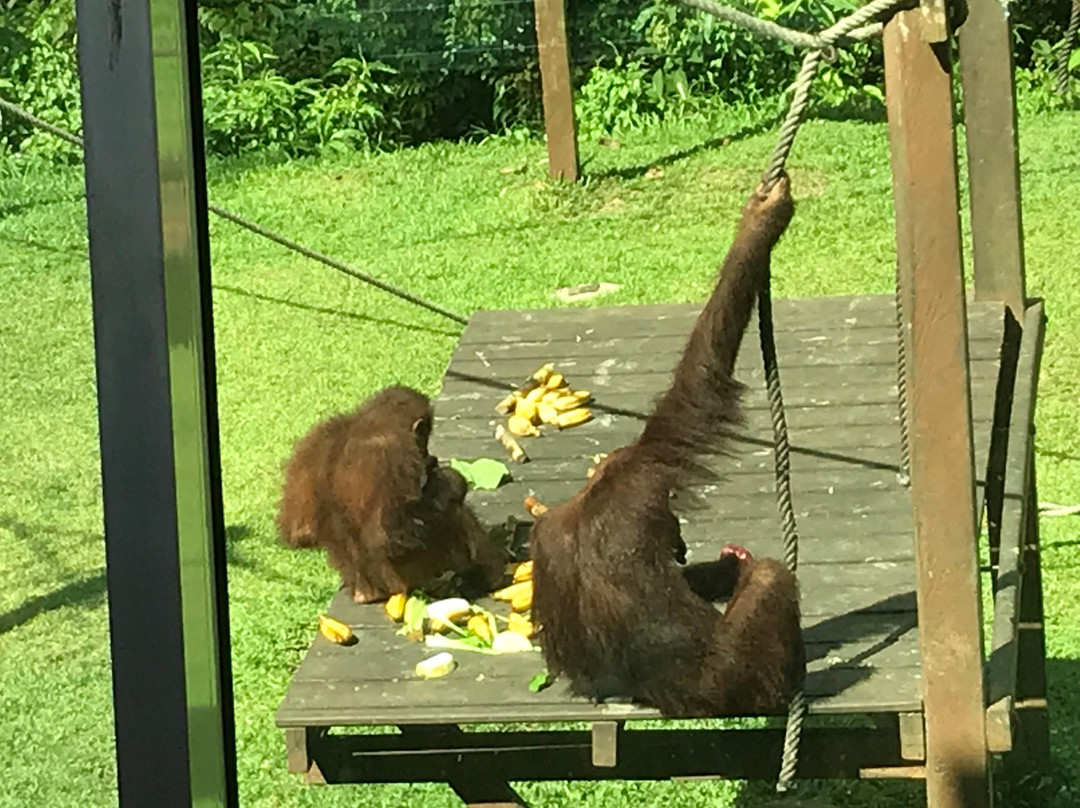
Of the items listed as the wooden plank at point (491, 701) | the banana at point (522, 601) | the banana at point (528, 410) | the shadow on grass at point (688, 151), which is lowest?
the wooden plank at point (491, 701)

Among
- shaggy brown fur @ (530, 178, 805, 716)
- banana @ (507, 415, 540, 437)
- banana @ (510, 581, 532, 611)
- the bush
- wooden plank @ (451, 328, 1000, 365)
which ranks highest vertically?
the bush

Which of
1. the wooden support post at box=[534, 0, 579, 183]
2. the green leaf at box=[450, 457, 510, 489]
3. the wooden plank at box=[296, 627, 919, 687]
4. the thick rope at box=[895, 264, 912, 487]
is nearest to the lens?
the thick rope at box=[895, 264, 912, 487]

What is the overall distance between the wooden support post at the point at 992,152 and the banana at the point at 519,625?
1.47 metres

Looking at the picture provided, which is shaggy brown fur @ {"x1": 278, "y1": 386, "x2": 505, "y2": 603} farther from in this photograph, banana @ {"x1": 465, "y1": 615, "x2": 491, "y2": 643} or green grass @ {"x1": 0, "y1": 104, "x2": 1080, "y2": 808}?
A: green grass @ {"x1": 0, "y1": 104, "x2": 1080, "y2": 808}

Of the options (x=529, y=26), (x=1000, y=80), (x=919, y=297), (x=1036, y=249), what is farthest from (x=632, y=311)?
(x=1036, y=249)

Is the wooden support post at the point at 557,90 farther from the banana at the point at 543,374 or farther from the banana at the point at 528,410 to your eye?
the banana at the point at 528,410

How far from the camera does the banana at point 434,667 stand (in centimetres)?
255

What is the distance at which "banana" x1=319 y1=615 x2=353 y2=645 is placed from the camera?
272 centimetres

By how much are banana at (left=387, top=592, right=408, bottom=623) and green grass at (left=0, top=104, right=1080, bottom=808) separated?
1.02 meters

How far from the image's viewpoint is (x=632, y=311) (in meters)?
3.96

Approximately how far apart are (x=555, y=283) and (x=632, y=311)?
109 inches

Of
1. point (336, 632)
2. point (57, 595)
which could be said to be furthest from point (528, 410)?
point (57, 595)

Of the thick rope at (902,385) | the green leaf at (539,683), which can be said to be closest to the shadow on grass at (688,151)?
the thick rope at (902,385)

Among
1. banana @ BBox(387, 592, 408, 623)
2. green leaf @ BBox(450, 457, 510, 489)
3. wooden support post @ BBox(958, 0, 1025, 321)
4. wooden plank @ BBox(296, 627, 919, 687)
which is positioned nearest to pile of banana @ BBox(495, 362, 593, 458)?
green leaf @ BBox(450, 457, 510, 489)
